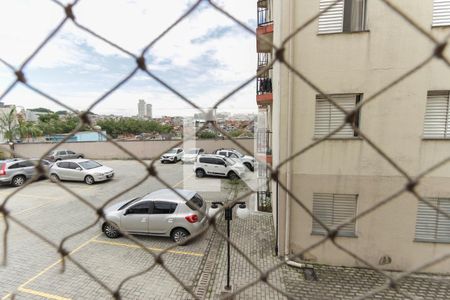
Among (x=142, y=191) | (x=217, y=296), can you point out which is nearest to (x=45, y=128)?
(x=142, y=191)

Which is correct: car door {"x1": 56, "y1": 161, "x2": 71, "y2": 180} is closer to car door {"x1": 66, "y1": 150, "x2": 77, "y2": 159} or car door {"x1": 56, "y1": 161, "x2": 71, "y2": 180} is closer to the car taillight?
car door {"x1": 66, "y1": 150, "x2": 77, "y2": 159}

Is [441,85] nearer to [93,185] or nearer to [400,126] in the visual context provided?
[400,126]

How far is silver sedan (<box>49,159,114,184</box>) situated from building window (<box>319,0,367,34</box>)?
448 inches

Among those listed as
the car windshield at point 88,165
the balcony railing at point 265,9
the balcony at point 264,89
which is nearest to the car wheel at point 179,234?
the balcony at point 264,89

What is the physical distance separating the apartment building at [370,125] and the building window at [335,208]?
0.06 feet

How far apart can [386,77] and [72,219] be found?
8.81 meters

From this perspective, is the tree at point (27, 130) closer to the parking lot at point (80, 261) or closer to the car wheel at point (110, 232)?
the parking lot at point (80, 261)

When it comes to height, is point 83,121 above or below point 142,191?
above

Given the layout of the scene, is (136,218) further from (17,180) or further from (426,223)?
(17,180)

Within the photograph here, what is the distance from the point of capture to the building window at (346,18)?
4.38m

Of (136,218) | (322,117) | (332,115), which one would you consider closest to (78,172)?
(136,218)

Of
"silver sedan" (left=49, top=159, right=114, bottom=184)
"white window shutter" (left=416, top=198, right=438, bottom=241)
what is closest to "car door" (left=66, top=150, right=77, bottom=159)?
"silver sedan" (left=49, top=159, right=114, bottom=184)

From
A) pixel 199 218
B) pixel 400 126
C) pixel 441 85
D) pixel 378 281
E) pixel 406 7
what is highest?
pixel 406 7

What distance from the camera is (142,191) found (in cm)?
1010
